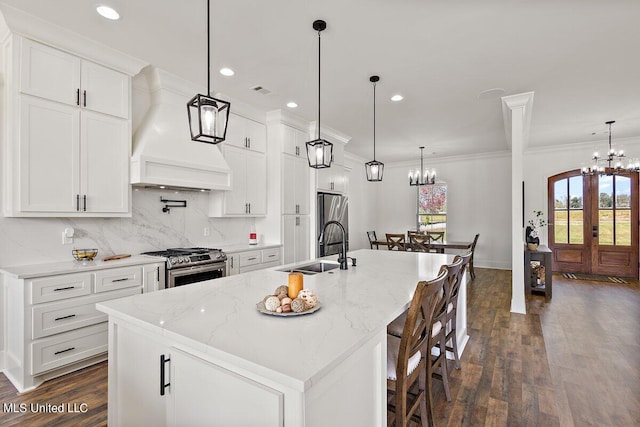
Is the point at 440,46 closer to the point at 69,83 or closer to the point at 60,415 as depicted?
the point at 69,83

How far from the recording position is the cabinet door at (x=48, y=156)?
2.52 m

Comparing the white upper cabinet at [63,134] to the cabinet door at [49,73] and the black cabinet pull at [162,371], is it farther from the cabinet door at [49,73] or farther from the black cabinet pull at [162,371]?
the black cabinet pull at [162,371]

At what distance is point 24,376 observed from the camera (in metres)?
2.36

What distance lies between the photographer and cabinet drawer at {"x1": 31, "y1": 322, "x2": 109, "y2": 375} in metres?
2.42

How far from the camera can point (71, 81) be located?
2.75 meters

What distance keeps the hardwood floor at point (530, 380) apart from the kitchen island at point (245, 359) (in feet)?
3.15

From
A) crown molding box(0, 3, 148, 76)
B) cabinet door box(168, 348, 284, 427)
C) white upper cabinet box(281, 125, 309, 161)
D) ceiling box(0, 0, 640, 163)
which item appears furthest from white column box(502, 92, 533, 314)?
crown molding box(0, 3, 148, 76)

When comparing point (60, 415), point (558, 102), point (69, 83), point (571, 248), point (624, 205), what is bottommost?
point (60, 415)

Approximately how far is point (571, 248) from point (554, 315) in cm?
353

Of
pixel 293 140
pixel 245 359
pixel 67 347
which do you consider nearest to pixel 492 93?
pixel 293 140

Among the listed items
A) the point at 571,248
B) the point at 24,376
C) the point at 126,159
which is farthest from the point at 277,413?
the point at 571,248

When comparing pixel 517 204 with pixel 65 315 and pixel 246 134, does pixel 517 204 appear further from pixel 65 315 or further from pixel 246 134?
pixel 65 315

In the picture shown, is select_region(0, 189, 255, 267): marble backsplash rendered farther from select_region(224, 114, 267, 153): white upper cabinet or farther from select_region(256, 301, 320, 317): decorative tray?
select_region(256, 301, 320, 317): decorative tray

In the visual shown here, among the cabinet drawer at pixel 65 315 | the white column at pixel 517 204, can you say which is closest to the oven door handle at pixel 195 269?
the cabinet drawer at pixel 65 315
